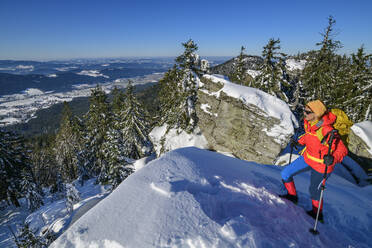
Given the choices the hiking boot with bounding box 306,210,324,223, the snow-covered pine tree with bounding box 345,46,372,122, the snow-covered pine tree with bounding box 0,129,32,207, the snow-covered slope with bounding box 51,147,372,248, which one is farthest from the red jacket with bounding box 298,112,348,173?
the snow-covered pine tree with bounding box 0,129,32,207

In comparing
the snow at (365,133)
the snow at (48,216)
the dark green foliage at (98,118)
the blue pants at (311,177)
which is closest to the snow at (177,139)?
the snow at (48,216)

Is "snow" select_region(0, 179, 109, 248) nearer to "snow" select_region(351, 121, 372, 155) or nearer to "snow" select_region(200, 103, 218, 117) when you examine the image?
"snow" select_region(200, 103, 218, 117)

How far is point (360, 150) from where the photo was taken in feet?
39.0

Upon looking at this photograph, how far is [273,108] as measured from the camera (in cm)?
1291

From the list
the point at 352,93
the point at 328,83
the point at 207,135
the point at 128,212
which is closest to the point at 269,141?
the point at 207,135

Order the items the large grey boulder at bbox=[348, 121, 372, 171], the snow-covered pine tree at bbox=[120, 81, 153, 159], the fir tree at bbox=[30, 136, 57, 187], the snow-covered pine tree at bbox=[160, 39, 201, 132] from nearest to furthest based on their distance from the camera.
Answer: the large grey boulder at bbox=[348, 121, 372, 171]
the snow-covered pine tree at bbox=[160, 39, 201, 132]
the snow-covered pine tree at bbox=[120, 81, 153, 159]
the fir tree at bbox=[30, 136, 57, 187]

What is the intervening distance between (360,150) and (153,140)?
18585mm

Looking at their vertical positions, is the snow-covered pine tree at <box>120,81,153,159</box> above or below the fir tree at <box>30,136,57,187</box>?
above

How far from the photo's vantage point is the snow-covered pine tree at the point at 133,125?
A: 2243 centimetres

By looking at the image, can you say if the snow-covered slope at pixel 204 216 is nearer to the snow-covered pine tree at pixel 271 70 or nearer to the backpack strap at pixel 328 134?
the backpack strap at pixel 328 134

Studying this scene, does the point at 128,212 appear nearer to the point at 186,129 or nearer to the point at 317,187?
the point at 317,187

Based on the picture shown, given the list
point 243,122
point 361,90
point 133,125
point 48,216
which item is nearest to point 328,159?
point 243,122

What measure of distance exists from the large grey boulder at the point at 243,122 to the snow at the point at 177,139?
1.07 metres

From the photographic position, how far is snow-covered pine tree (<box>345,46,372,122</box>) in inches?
683
